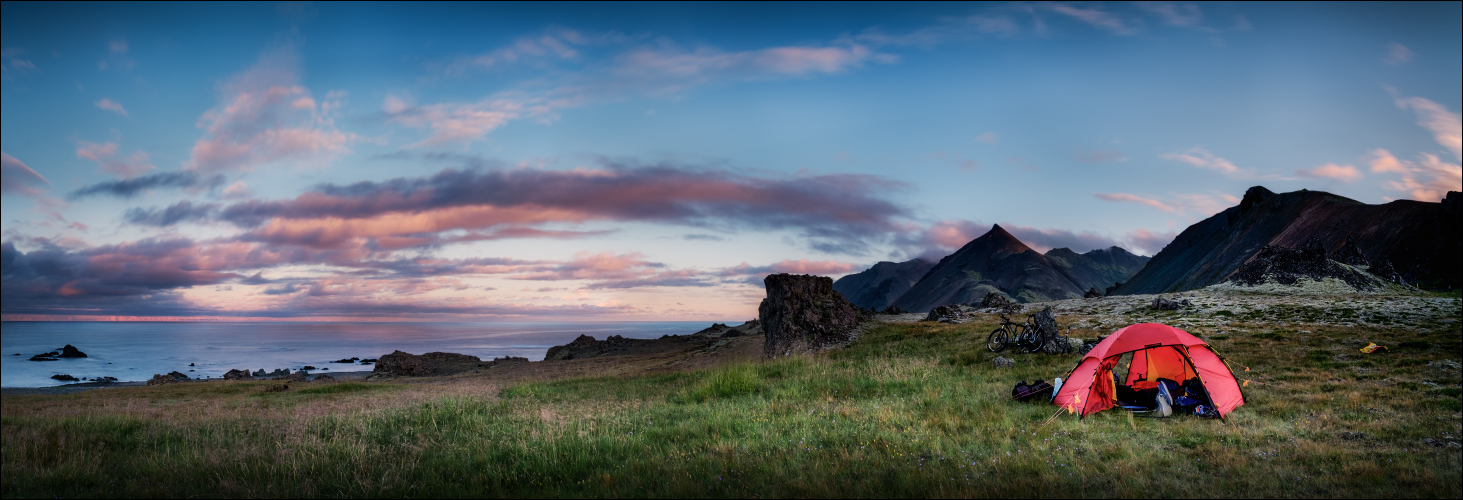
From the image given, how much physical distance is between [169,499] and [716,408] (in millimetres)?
10631

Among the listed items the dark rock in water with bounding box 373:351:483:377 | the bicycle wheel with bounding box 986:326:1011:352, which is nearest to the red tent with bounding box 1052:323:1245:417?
the bicycle wheel with bounding box 986:326:1011:352

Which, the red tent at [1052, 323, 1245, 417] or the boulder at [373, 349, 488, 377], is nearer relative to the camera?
the red tent at [1052, 323, 1245, 417]

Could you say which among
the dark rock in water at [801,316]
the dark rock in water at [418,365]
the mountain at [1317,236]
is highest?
the mountain at [1317,236]

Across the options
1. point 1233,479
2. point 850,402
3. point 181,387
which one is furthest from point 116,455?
point 181,387

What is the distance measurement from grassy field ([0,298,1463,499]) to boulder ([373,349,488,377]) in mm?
37009

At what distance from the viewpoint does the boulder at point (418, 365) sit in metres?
51.2

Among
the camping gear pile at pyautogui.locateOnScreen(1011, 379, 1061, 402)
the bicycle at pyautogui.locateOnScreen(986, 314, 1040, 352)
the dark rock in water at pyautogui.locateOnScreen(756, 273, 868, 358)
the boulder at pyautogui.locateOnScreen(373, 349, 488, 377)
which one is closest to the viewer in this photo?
the camping gear pile at pyautogui.locateOnScreen(1011, 379, 1061, 402)

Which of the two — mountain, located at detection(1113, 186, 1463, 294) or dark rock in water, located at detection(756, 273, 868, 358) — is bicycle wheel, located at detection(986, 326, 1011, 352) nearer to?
dark rock in water, located at detection(756, 273, 868, 358)

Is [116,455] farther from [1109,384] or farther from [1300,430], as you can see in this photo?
[1300,430]

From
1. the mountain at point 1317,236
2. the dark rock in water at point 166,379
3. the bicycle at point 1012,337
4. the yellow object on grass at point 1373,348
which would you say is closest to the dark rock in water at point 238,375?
the dark rock in water at point 166,379

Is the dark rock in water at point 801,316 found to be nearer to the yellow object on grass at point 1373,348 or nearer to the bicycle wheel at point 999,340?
the bicycle wheel at point 999,340

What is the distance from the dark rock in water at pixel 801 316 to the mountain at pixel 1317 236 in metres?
55.5

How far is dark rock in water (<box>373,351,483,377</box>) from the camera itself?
51.2 metres

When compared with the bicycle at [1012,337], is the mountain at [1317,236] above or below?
above
